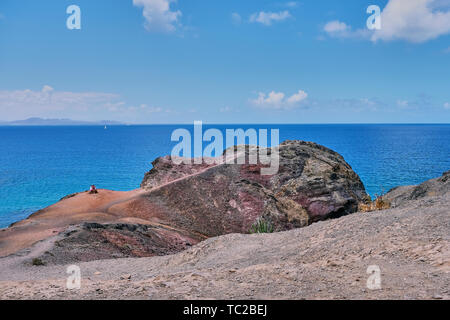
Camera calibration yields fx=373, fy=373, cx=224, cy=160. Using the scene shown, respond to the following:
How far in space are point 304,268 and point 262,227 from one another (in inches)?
375

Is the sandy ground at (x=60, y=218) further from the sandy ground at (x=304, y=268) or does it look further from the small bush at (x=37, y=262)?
the sandy ground at (x=304, y=268)

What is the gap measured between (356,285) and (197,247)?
18.7 ft

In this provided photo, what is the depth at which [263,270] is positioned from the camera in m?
6.36

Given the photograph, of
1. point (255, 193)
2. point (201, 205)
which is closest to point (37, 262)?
point (201, 205)

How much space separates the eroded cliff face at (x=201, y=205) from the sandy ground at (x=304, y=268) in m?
3.57

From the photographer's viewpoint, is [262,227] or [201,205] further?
[201,205]

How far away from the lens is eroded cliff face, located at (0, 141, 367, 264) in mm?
13805

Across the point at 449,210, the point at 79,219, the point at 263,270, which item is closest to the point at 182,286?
the point at 263,270

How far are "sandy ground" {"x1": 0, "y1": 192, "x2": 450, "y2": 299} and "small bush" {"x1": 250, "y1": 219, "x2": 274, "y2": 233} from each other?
544 centimetres

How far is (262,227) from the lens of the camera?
1587 centimetres

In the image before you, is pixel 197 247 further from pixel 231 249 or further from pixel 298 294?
pixel 298 294

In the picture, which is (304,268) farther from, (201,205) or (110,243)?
(201,205)

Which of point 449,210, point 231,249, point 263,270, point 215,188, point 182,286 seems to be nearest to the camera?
point 182,286

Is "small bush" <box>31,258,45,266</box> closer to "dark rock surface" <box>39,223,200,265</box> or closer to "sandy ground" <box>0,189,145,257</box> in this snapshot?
"dark rock surface" <box>39,223,200,265</box>
